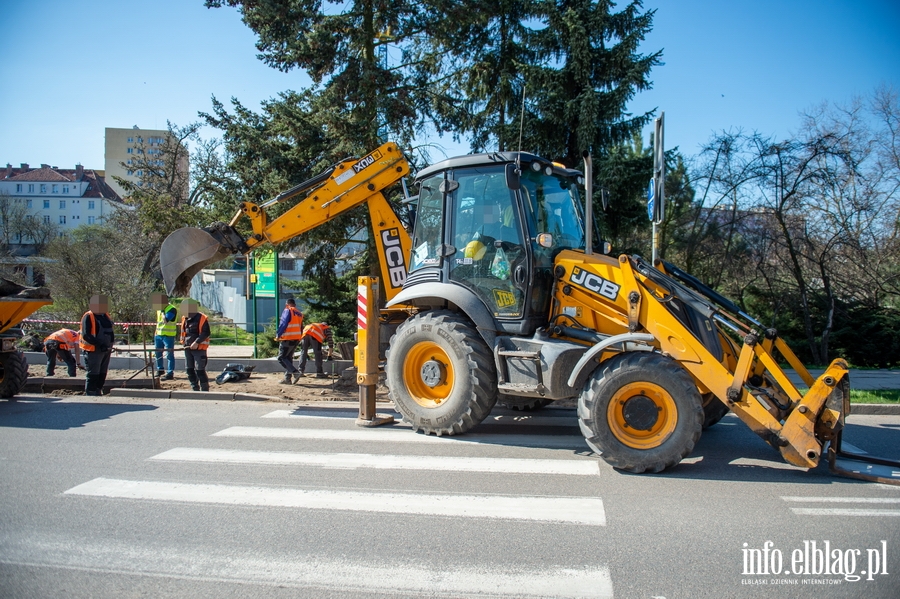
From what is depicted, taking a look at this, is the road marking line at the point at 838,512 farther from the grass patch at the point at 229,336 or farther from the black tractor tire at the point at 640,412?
the grass patch at the point at 229,336

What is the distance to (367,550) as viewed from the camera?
13.5 ft

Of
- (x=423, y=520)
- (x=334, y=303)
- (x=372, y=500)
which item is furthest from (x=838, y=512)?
(x=334, y=303)

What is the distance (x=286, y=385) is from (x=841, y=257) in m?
13.3

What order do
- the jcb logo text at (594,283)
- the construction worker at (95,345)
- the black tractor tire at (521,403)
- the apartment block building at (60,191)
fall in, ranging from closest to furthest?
the jcb logo text at (594,283) → the black tractor tire at (521,403) → the construction worker at (95,345) → the apartment block building at (60,191)

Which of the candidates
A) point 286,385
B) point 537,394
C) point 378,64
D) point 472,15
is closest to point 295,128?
point 378,64

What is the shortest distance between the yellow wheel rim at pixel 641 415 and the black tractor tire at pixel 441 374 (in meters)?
1.52

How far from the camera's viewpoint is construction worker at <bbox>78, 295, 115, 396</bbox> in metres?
9.98

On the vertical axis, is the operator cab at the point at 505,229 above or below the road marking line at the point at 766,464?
above

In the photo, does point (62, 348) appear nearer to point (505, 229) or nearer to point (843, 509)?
point (505, 229)

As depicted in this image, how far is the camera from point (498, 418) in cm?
818

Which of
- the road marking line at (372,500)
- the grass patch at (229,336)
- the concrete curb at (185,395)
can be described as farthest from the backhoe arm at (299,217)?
the grass patch at (229,336)

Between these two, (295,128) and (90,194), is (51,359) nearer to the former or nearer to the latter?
(295,128)

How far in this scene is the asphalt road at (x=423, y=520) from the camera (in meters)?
3.70

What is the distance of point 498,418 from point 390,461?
7.78 feet
